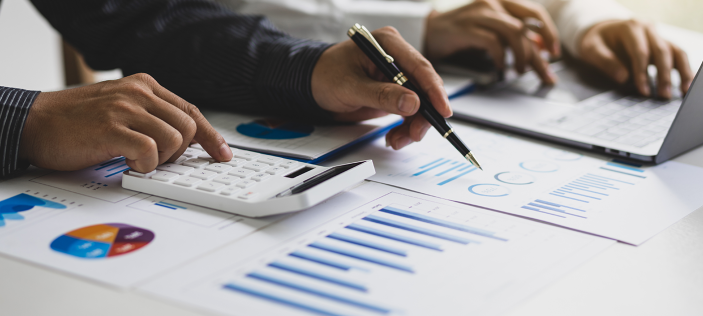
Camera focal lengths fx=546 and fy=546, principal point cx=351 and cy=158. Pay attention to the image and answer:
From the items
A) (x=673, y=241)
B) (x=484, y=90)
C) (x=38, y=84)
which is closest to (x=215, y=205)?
(x=673, y=241)

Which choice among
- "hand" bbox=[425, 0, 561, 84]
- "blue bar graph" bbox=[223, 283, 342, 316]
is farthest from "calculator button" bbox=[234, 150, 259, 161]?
"hand" bbox=[425, 0, 561, 84]

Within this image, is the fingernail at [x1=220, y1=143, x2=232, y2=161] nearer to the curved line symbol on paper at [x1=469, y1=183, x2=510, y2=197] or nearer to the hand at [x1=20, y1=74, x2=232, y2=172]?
the hand at [x1=20, y1=74, x2=232, y2=172]

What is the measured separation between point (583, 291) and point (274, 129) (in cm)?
44

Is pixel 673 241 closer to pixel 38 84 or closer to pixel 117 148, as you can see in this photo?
pixel 117 148

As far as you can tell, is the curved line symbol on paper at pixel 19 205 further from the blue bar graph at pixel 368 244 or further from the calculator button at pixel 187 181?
the blue bar graph at pixel 368 244

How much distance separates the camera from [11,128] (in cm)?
52

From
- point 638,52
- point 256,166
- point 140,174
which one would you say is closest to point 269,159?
point 256,166

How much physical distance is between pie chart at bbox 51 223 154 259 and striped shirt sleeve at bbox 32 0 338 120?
0.33 m

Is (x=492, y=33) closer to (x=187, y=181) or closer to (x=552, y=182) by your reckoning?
(x=552, y=182)

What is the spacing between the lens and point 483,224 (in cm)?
47

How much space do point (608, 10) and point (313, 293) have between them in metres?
1.03

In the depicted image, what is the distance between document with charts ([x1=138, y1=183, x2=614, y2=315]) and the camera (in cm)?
35

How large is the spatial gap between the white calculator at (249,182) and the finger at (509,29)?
0.55 metres

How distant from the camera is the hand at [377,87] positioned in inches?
24.0
